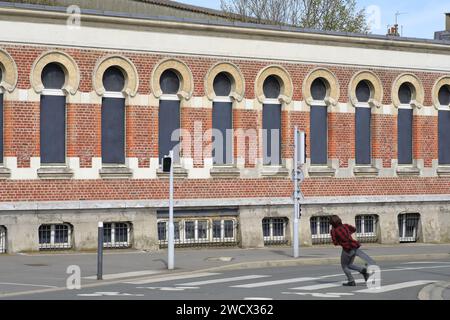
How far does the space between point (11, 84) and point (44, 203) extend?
333 centimetres

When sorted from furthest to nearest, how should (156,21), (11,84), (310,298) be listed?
(156,21), (11,84), (310,298)

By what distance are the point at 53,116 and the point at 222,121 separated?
575cm

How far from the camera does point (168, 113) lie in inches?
1399

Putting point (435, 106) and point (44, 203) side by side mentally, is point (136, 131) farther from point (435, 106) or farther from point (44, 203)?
point (435, 106)

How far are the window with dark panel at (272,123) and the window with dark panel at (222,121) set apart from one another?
4.25ft

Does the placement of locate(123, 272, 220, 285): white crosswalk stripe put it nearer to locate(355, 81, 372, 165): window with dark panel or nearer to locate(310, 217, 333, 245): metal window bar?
locate(310, 217, 333, 245): metal window bar

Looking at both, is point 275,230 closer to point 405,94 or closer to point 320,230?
point 320,230

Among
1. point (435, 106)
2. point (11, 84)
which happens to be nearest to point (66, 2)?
point (435, 106)

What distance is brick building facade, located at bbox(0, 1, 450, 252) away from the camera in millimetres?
32594

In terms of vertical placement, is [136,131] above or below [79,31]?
below

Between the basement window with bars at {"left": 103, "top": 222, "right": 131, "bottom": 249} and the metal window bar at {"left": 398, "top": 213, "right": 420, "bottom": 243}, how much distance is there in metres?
10.8

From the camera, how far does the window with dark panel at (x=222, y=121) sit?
1436 inches

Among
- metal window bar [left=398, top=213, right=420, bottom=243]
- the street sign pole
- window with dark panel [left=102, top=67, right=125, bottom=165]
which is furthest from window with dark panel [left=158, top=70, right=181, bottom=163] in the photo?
metal window bar [left=398, top=213, right=420, bottom=243]

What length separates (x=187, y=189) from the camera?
35.5 metres
